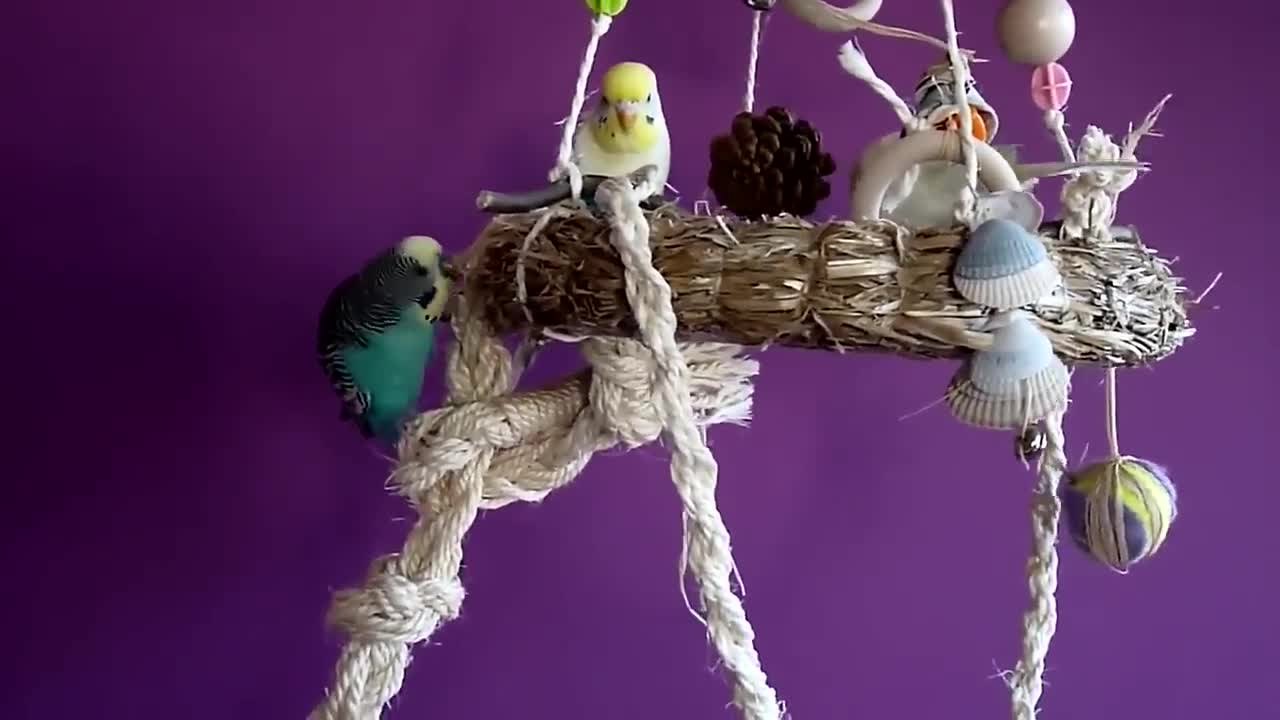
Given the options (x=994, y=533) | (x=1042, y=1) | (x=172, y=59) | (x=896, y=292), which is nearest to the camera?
(x=896, y=292)

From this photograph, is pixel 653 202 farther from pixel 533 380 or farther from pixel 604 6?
pixel 533 380

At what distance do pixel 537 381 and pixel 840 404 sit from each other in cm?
24

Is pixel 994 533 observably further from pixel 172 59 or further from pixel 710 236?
pixel 172 59

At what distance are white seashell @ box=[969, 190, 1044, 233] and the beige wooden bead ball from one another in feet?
0.31

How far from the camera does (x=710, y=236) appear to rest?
0.57 m

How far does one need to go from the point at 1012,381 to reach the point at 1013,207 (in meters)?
0.09

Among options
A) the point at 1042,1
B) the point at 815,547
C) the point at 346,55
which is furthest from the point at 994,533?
the point at 346,55

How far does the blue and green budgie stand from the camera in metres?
0.66

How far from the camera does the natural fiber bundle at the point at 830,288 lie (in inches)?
21.9

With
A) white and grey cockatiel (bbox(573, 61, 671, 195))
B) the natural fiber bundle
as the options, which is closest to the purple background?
white and grey cockatiel (bbox(573, 61, 671, 195))

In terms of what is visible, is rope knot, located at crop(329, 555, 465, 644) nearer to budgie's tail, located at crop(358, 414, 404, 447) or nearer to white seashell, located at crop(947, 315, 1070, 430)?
budgie's tail, located at crop(358, 414, 404, 447)

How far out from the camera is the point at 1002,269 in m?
0.54

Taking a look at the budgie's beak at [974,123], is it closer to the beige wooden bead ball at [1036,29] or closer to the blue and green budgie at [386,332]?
the beige wooden bead ball at [1036,29]

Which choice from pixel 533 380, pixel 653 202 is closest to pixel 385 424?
pixel 653 202
